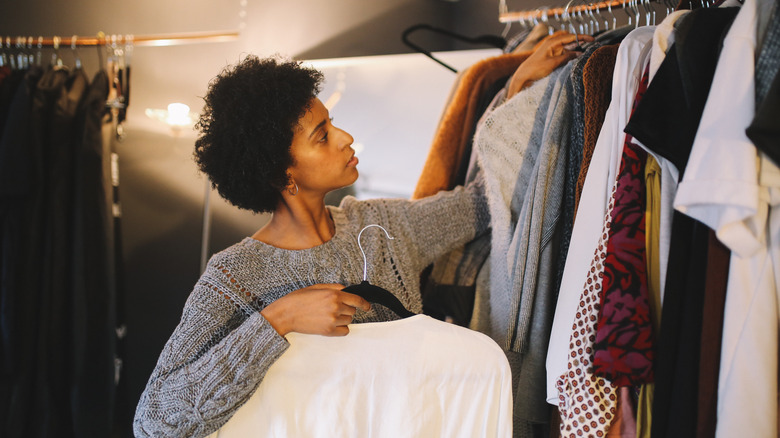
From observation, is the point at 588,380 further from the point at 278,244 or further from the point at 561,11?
the point at 561,11

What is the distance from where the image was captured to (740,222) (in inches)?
27.1

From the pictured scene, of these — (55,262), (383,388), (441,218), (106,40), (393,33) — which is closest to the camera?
(383,388)

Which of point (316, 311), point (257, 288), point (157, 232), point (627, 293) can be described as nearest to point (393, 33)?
point (157, 232)

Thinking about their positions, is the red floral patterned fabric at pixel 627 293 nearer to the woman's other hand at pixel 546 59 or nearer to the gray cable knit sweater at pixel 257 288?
the woman's other hand at pixel 546 59

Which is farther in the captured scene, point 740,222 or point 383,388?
point 383,388

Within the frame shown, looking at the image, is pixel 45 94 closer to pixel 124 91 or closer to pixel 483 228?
pixel 124 91

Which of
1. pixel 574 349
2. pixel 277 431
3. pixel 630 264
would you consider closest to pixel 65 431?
pixel 277 431

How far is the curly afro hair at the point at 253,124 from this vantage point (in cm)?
116

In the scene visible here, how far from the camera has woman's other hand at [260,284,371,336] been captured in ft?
3.16

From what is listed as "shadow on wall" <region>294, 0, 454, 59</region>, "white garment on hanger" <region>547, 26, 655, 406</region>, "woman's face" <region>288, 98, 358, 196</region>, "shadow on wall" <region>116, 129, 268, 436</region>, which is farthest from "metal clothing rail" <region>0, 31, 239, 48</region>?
"white garment on hanger" <region>547, 26, 655, 406</region>

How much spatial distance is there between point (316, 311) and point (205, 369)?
214 mm

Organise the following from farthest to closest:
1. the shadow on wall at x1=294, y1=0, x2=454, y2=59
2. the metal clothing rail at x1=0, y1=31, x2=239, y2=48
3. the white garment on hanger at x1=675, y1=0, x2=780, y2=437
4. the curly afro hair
Result: the shadow on wall at x1=294, y1=0, x2=454, y2=59 < the metal clothing rail at x1=0, y1=31, x2=239, y2=48 < the curly afro hair < the white garment on hanger at x1=675, y1=0, x2=780, y2=437

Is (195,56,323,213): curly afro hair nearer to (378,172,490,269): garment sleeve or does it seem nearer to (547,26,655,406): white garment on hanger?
(378,172,490,269): garment sleeve

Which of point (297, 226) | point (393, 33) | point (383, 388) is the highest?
point (393, 33)
